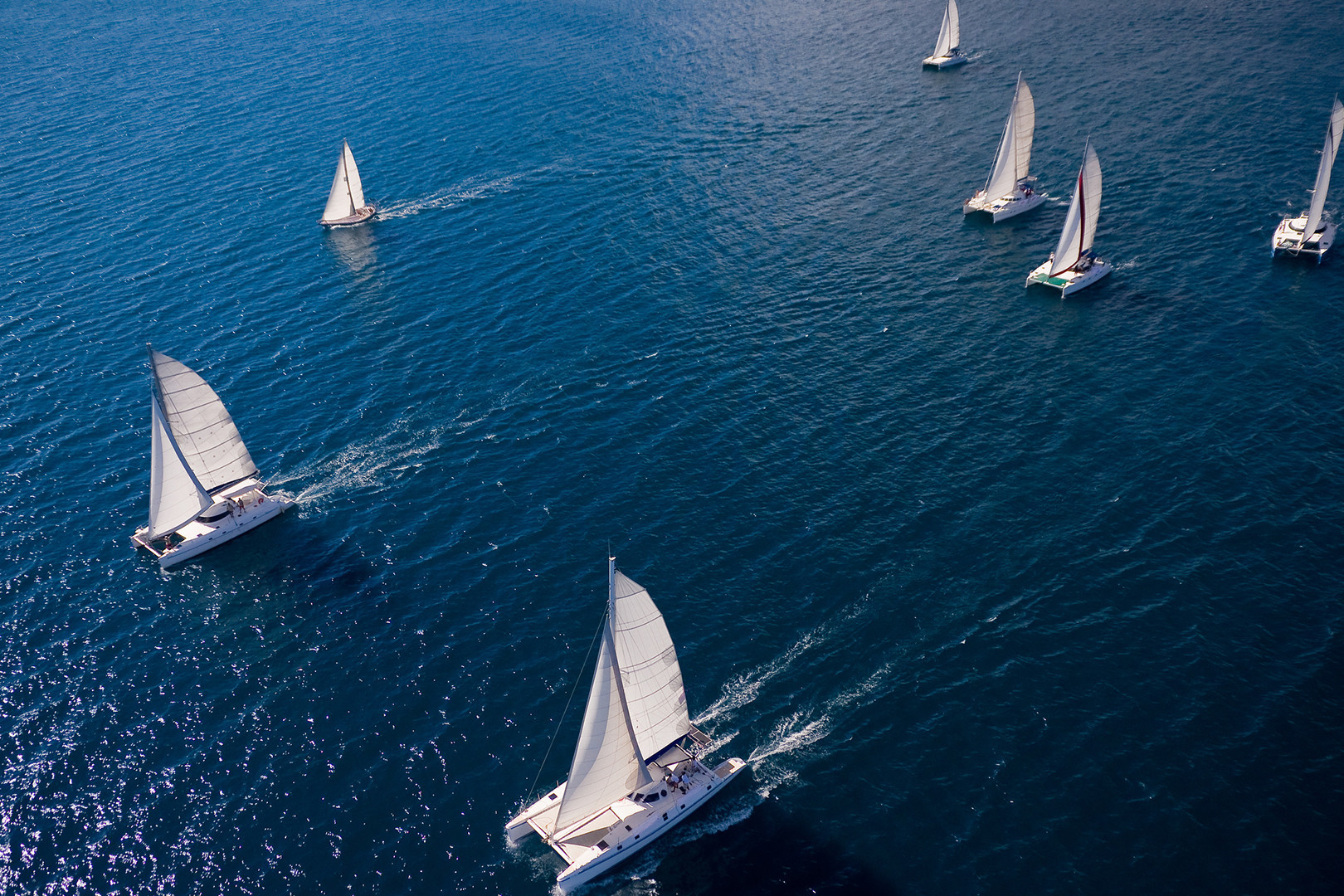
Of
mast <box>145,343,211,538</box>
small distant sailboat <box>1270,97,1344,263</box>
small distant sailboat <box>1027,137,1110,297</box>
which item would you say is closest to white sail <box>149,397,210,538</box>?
mast <box>145,343,211,538</box>

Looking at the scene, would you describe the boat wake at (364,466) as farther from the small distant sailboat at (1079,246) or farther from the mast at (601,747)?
the small distant sailboat at (1079,246)

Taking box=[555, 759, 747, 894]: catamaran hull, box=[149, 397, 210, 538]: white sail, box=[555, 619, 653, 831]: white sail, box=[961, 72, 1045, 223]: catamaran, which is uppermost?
box=[961, 72, 1045, 223]: catamaran

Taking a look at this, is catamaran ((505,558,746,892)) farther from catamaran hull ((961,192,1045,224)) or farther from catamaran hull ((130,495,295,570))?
catamaran hull ((961,192,1045,224))

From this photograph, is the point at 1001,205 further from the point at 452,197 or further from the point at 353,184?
the point at 353,184

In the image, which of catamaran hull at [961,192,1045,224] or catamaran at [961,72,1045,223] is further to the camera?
catamaran at [961,72,1045,223]

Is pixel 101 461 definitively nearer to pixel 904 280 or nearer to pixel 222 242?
pixel 222 242

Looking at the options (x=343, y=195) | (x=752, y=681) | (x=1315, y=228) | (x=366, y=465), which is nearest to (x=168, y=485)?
(x=366, y=465)

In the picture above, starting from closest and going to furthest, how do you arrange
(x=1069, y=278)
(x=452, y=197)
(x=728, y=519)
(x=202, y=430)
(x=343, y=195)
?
(x=728, y=519)
(x=202, y=430)
(x=1069, y=278)
(x=343, y=195)
(x=452, y=197)

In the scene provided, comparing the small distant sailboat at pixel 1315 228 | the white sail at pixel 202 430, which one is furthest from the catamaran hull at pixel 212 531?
the small distant sailboat at pixel 1315 228
